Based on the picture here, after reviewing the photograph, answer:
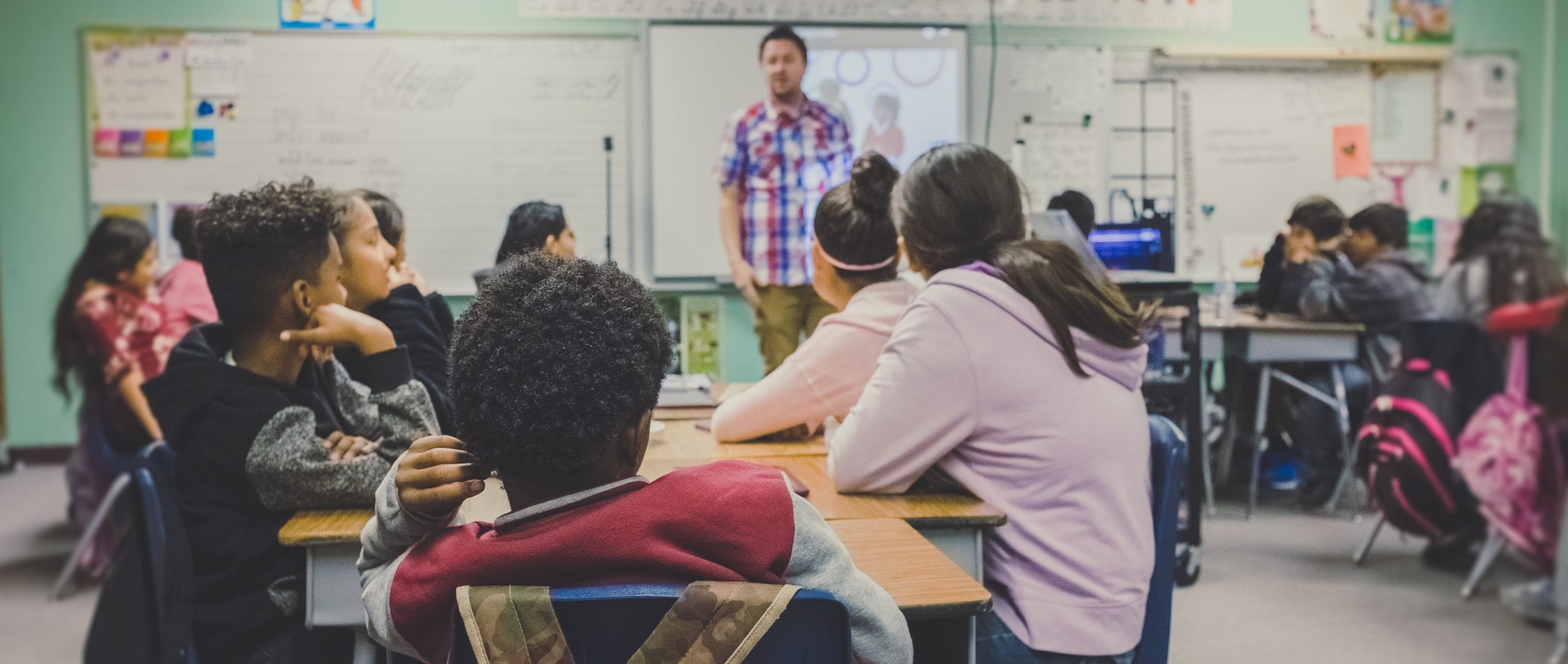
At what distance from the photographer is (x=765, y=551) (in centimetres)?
91

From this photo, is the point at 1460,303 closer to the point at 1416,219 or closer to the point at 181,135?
the point at 1416,219

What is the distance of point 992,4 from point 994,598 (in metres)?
3.82

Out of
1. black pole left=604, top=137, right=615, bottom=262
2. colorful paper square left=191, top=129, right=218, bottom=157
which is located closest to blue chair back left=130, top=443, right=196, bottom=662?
black pole left=604, top=137, right=615, bottom=262

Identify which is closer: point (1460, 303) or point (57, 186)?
point (1460, 303)

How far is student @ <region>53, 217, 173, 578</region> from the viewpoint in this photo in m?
3.25

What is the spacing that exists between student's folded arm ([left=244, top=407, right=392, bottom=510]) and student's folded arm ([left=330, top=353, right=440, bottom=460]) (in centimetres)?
9

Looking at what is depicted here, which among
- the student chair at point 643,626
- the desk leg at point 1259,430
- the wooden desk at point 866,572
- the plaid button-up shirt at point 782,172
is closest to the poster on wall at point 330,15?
the plaid button-up shirt at point 782,172

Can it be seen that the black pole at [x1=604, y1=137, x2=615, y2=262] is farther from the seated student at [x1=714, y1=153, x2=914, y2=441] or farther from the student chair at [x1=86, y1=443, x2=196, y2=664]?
the student chair at [x1=86, y1=443, x2=196, y2=664]

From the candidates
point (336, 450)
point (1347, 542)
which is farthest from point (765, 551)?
point (1347, 542)

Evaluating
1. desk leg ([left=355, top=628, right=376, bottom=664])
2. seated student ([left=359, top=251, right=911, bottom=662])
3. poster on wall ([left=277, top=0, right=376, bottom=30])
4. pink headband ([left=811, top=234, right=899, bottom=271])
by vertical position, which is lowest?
desk leg ([left=355, top=628, right=376, bottom=664])

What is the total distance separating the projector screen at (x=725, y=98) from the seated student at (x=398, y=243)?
2.46 metres

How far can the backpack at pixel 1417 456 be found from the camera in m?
1.82

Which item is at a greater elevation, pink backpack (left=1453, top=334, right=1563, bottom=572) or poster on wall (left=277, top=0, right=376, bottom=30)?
poster on wall (left=277, top=0, right=376, bottom=30)

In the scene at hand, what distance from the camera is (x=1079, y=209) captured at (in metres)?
3.54
